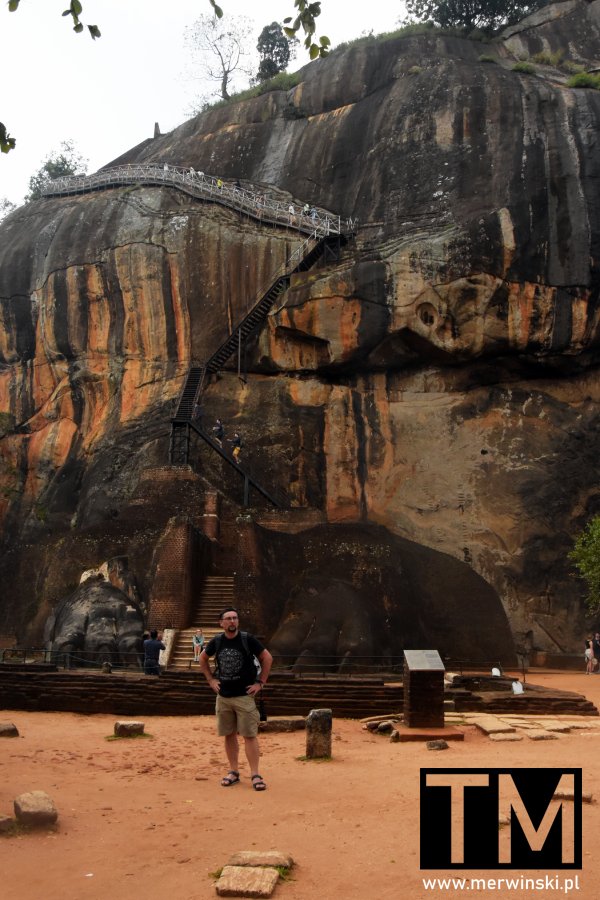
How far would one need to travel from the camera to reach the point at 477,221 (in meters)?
30.1

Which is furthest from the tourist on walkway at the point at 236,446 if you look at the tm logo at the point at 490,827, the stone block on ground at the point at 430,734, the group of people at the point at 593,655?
the tm logo at the point at 490,827

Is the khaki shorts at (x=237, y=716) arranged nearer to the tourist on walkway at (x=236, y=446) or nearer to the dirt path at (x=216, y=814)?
the dirt path at (x=216, y=814)

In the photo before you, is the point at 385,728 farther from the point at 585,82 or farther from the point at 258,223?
the point at 585,82

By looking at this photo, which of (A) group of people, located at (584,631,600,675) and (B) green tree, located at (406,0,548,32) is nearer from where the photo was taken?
(A) group of people, located at (584,631,600,675)

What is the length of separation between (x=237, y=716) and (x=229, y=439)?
73.2 feet

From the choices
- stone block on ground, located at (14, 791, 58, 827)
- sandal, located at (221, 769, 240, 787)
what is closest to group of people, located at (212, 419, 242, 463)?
sandal, located at (221, 769, 240, 787)

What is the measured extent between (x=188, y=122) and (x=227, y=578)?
86.7 ft

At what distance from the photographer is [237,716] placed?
27.1 feet

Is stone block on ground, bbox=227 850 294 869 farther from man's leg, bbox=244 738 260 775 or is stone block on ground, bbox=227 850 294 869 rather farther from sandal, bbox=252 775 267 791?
man's leg, bbox=244 738 260 775

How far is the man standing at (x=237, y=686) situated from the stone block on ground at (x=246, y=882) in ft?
8.11

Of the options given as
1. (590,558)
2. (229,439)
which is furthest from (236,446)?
(590,558)

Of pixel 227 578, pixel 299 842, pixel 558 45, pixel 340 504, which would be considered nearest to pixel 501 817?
pixel 299 842

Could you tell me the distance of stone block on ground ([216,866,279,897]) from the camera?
17.7 ft

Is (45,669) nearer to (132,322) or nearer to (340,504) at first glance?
(340,504)
